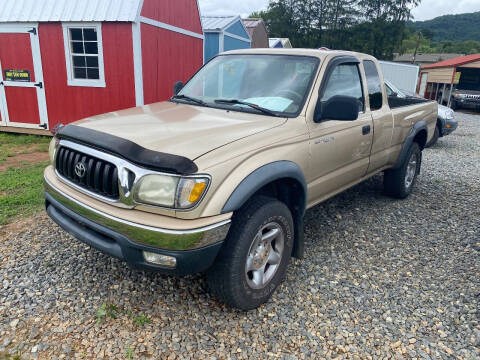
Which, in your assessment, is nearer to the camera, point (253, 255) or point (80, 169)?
point (80, 169)

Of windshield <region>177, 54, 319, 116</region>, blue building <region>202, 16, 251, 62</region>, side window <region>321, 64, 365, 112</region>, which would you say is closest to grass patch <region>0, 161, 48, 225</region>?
windshield <region>177, 54, 319, 116</region>

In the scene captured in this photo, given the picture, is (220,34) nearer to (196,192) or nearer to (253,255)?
(253,255)

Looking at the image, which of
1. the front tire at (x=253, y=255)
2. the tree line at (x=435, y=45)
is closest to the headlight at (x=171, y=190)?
the front tire at (x=253, y=255)

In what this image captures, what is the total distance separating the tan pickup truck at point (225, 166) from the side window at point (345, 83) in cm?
2

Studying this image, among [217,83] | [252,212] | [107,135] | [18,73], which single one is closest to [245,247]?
[252,212]

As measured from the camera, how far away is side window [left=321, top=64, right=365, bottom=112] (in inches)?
138

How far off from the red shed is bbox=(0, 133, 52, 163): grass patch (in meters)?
0.30

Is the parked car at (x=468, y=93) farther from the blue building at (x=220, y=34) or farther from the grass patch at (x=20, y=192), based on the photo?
the grass patch at (x=20, y=192)

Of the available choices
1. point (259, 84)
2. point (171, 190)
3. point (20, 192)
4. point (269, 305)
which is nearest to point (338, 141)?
point (259, 84)

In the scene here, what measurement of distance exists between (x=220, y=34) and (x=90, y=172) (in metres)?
12.0

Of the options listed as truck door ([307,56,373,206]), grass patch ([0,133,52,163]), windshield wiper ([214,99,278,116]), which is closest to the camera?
windshield wiper ([214,99,278,116])

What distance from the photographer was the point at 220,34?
13344 millimetres

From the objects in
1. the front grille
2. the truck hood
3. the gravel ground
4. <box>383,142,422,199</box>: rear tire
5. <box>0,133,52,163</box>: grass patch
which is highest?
the truck hood

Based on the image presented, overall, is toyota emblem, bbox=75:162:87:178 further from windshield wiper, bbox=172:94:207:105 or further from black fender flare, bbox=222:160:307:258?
windshield wiper, bbox=172:94:207:105
